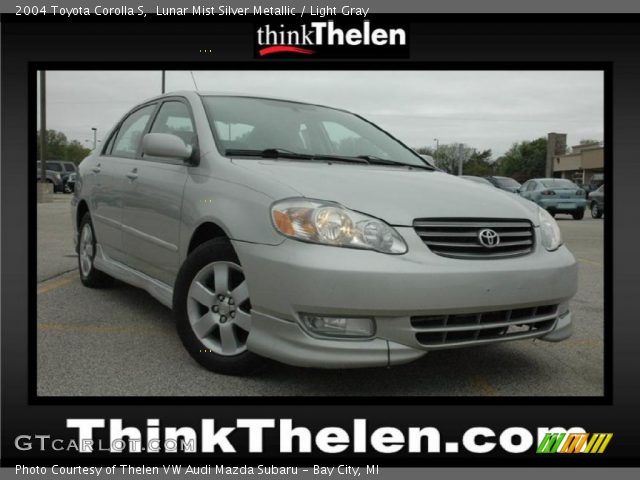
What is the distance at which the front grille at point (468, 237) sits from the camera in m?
2.96

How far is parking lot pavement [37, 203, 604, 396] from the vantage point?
321 centimetres

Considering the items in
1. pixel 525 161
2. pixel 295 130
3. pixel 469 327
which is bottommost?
pixel 469 327

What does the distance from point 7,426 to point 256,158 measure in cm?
179

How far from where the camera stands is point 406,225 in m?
2.93

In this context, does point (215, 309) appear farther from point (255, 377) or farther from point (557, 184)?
point (557, 184)

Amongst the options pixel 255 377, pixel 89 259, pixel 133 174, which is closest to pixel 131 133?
pixel 133 174

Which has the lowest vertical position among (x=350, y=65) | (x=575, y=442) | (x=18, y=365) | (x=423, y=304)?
(x=575, y=442)

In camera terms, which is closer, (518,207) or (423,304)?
(423,304)

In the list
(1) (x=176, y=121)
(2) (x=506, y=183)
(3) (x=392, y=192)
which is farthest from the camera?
(2) (x=506, y=183)

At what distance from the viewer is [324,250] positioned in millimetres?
2799

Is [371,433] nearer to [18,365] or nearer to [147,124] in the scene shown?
[18,365]

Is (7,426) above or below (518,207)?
below

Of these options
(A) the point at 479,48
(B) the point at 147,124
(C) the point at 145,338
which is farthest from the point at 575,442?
(B) the point at 147,124

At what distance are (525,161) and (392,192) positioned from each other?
70.7m
